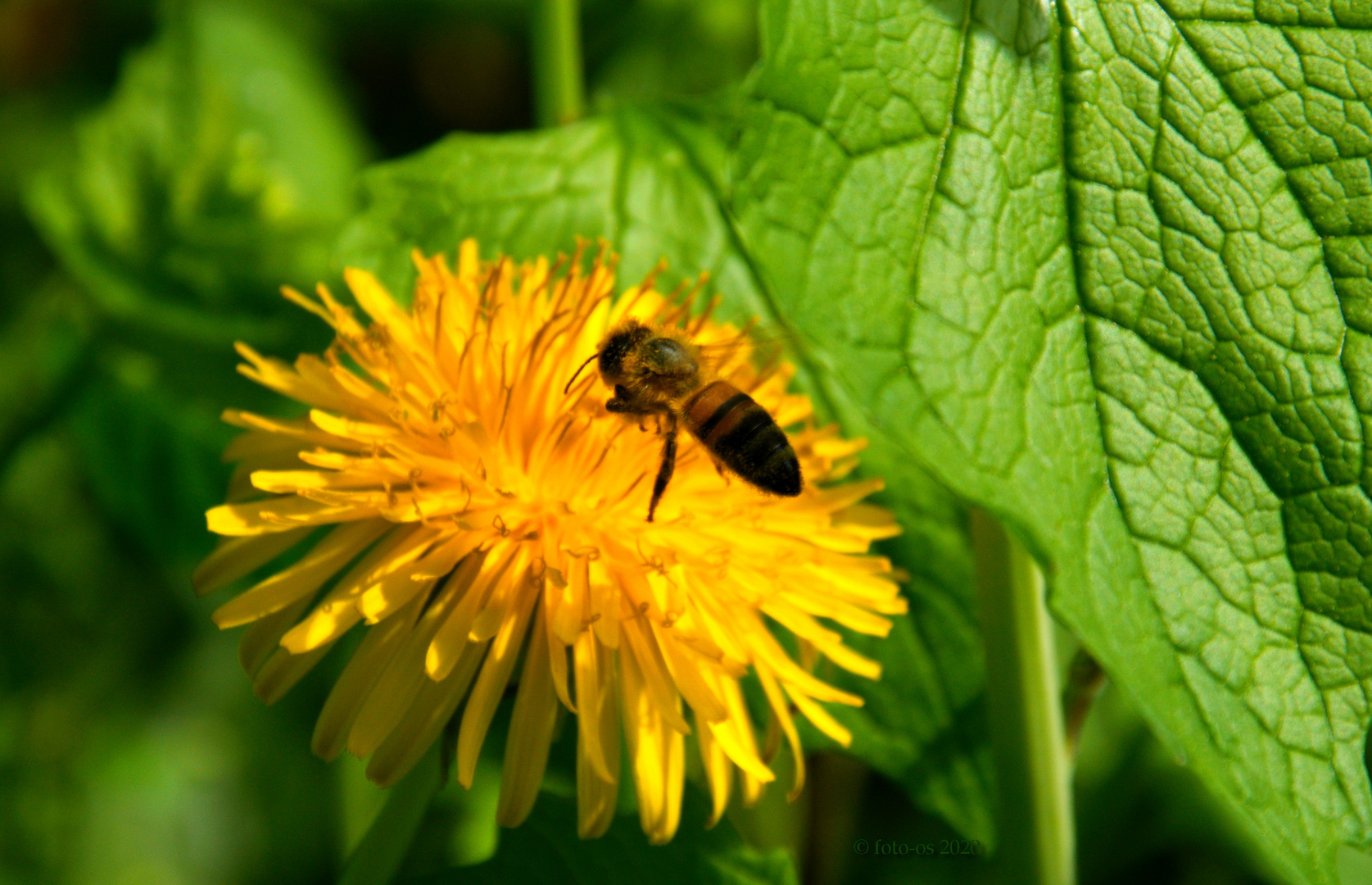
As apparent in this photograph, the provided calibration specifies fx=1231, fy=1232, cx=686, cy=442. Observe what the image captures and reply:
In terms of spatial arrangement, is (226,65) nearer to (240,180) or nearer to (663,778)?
(240,180)

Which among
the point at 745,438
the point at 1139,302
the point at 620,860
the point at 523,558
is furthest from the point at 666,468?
the point at 1139,302

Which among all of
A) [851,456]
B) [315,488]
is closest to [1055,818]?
[851,456]

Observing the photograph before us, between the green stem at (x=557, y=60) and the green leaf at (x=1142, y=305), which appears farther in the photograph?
the green stem at (x=557, y=60)

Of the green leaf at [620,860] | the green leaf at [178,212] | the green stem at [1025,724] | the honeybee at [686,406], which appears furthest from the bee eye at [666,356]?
the green leaf at [178,212]

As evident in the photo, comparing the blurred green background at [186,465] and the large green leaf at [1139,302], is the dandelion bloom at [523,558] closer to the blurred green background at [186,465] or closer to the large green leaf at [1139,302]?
the large green leaf at [1139,302]

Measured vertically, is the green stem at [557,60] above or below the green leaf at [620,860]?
above

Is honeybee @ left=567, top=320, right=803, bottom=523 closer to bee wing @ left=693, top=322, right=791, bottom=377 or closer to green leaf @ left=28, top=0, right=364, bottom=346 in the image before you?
bee wing @ left=693, top=322, right=791, bottom=377
